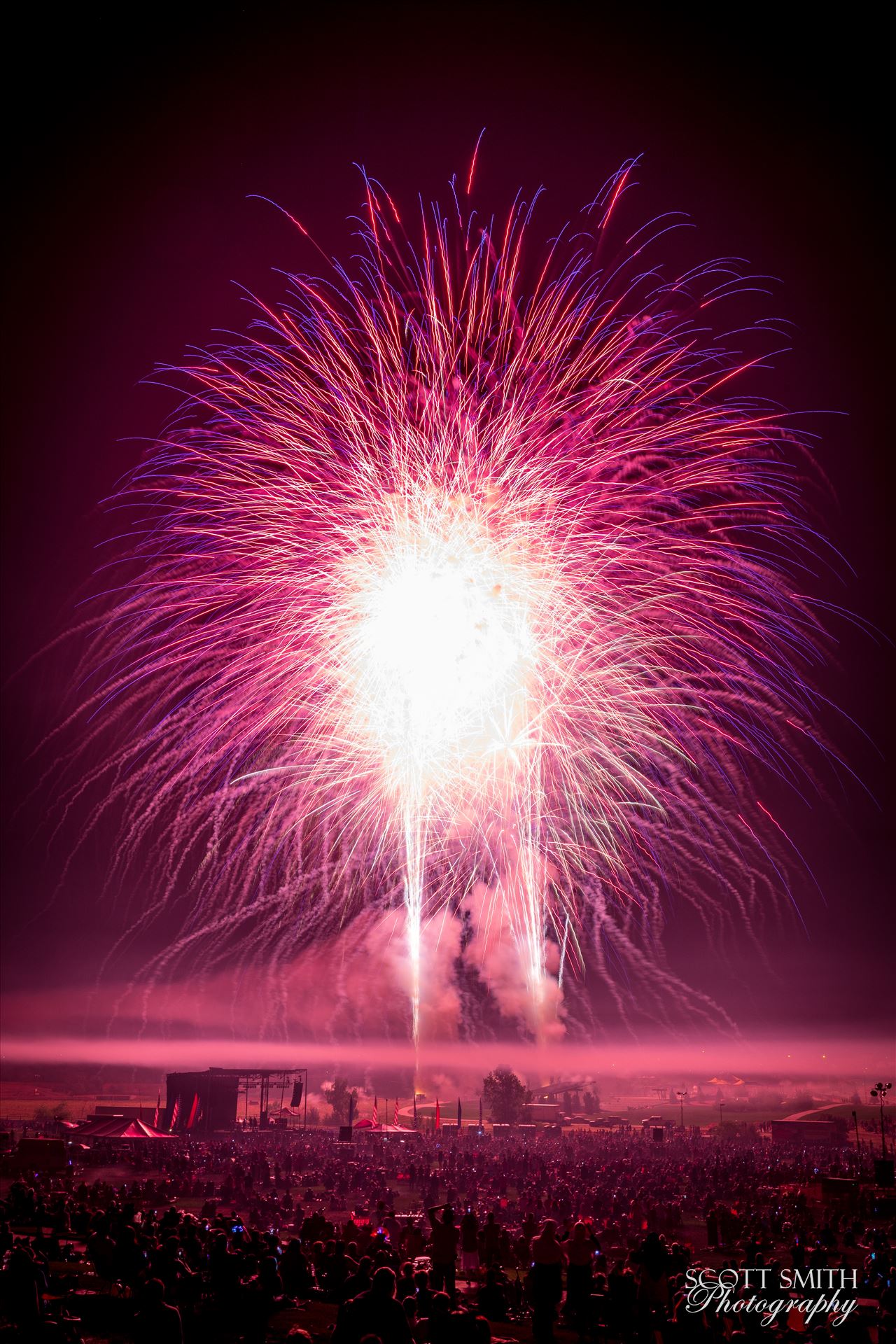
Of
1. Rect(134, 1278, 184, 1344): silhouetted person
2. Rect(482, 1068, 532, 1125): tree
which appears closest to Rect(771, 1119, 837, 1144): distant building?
Rect(482, 1068, 532, 1125): tree

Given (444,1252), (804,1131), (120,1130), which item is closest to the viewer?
(444,1252)

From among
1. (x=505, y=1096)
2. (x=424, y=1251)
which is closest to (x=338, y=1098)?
(x=505, y=1096)

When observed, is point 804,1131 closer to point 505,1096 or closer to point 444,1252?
point 505,1096

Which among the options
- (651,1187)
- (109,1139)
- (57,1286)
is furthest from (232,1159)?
(57,1286)

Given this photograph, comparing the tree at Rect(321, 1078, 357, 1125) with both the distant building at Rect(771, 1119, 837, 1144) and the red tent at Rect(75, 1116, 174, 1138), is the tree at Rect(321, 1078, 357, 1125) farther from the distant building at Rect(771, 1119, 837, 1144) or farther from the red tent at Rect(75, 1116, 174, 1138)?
the red tent at Rect(75, 1116, 174, 1138)

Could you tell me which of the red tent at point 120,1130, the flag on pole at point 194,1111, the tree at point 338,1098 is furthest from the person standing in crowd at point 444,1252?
the tree at point 338,1098
